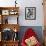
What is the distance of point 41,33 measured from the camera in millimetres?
5793

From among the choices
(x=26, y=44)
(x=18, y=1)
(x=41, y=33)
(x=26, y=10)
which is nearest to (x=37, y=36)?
(x=41, y=33)

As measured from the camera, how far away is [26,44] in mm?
5371

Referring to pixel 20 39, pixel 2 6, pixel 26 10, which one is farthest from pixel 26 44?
pixel 2 6

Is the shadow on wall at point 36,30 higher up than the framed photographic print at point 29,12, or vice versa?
the framed photographic print at point 29,12

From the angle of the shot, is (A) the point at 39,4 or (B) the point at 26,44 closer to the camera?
(B) the point at 26,44

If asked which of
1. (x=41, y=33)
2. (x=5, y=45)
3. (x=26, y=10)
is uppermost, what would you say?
(x=26, y=10)

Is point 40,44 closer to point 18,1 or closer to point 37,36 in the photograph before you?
point 37,36

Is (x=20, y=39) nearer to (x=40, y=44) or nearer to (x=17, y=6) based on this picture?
(x=40, y=44)

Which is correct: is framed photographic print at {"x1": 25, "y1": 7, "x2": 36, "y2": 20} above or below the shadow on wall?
above

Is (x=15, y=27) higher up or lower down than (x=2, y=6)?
lower down

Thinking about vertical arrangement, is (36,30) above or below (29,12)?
below

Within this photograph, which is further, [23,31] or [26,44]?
[23,31]

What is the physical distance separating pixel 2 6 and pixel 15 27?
90 cm

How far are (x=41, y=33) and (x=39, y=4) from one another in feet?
3.46
